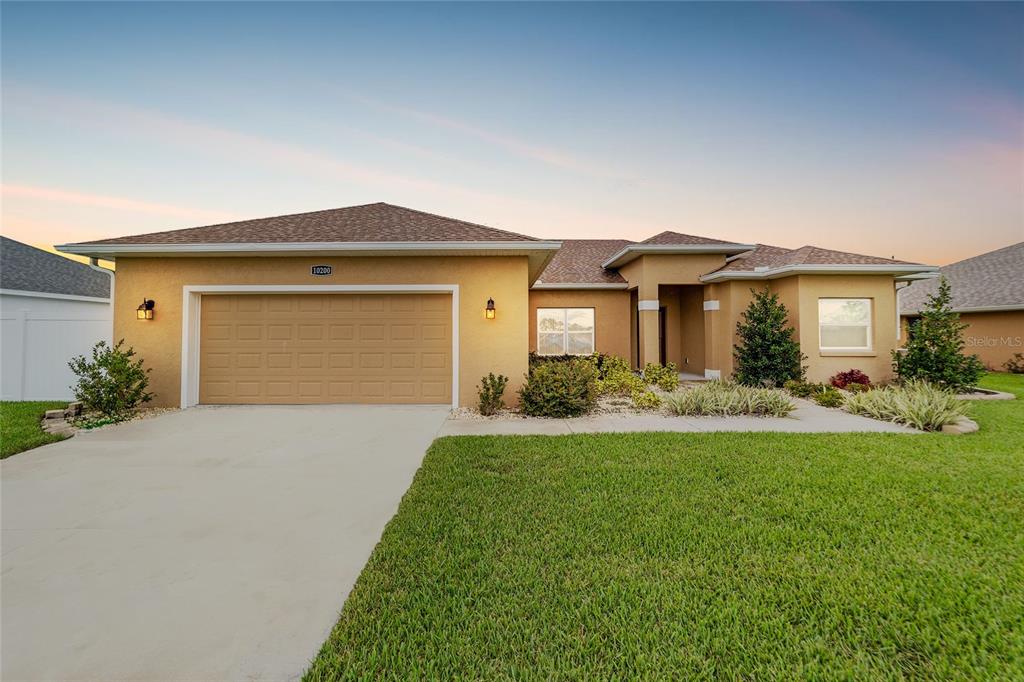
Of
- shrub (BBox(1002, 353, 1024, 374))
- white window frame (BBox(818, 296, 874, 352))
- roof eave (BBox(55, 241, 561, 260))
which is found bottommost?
shrub (BBox(1002, 353, 1024, 374))

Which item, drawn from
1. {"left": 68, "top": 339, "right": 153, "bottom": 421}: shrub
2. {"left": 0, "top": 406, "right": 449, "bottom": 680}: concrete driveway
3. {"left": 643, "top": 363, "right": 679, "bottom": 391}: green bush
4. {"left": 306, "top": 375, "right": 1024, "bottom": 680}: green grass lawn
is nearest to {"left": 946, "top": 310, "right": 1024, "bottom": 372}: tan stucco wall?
{"left": 643, "top": 363, "right": 679, "bottom": 391}: green bush

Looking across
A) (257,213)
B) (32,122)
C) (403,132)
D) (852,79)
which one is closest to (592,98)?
(403,132)

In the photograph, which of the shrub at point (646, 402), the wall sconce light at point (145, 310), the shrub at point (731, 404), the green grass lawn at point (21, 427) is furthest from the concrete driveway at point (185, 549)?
the shrub at point (731, 404)

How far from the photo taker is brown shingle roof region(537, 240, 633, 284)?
46.5 ft

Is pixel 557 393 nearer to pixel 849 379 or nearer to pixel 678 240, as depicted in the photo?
pixel 678 240

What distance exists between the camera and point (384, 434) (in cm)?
642

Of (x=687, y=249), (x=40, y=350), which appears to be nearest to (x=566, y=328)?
(x=687, y=249)

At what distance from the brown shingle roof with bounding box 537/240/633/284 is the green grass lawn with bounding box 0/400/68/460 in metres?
11.6

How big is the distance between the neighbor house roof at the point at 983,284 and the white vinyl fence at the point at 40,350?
25.7 m

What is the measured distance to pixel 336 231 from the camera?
883 cm

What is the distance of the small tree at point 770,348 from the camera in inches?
416

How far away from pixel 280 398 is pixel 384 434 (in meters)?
3.83

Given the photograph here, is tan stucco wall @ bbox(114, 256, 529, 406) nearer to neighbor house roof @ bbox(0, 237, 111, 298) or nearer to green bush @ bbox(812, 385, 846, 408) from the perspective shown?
neighbor house roof @ bbox(0, 237, 111, 298)

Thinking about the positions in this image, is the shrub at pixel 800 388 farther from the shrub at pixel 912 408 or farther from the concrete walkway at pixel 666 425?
the concrete walkway at pixel 666 425
